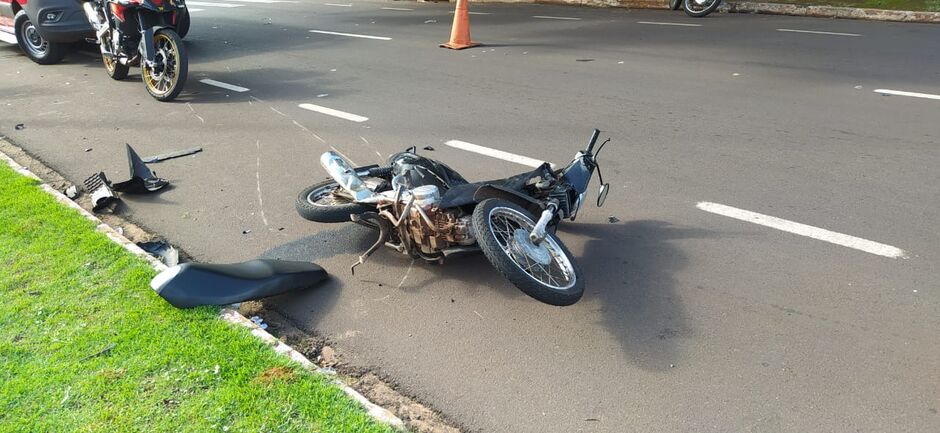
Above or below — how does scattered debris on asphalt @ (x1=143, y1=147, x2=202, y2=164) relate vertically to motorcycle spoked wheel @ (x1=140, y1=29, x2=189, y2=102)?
below

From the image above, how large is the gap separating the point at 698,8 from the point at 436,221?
523 inches

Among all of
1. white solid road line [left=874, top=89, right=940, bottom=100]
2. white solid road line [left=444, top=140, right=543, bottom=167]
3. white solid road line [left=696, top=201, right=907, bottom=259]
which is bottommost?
white solid road line [left=444, top=140, right=543, bottom=167]

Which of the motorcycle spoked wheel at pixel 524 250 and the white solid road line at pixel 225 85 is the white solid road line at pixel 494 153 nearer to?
the motorcycle spoked wheel at pixel 524 250

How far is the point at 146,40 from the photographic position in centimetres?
842

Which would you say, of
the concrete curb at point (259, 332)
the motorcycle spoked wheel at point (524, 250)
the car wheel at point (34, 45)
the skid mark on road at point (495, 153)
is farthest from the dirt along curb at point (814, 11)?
the concrete curb at point (259, 332)

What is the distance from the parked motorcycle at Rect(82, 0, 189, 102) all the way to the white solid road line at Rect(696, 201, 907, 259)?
6.32m

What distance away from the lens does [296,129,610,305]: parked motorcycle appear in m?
3.47

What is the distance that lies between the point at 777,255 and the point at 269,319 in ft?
9.50

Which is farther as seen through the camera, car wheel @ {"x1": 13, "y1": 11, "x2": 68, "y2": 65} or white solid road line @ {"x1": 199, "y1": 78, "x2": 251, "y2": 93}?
car wheel @ {"x1": 13, "y1": 11, "x2": 68, "y2": 65}

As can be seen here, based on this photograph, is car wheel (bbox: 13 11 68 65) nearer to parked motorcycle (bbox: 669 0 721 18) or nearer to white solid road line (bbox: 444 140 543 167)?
white solid road line (bbox: 444 140 543 167)

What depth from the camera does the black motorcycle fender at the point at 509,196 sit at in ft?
12.5

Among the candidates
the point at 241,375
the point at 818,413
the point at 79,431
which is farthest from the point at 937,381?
the point at 79,431

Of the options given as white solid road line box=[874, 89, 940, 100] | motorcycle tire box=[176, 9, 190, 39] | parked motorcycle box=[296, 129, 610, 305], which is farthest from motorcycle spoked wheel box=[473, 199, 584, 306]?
motorcycle tire box=[176, 9, 190, 39]

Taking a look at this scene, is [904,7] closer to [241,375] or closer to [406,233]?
[406,233]
